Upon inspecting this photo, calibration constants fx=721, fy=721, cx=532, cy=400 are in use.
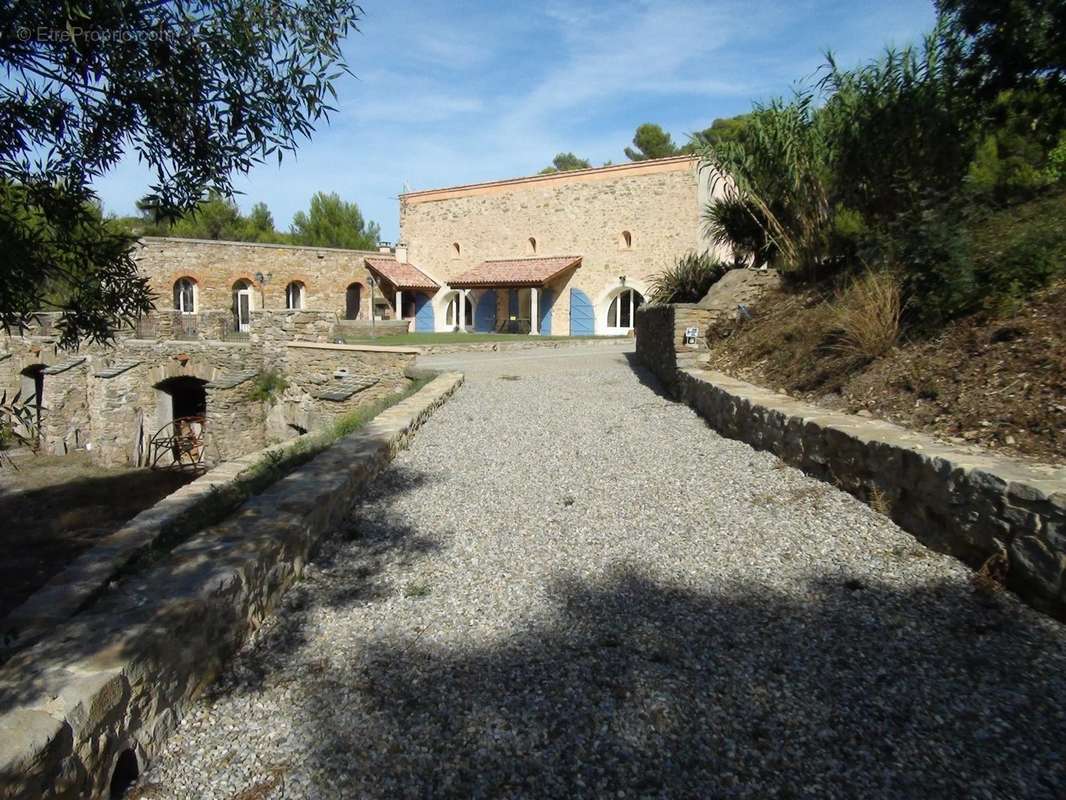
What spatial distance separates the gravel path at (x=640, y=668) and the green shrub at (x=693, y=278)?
8.34 m

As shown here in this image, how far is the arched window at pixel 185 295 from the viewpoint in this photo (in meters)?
26.9

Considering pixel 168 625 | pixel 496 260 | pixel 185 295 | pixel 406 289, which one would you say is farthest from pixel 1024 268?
pixel 185 295

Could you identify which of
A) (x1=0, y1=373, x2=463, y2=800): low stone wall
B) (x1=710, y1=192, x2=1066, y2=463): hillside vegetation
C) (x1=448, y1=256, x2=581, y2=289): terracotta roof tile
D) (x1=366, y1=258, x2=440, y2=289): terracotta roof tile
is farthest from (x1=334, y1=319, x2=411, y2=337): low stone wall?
(x1=0, y1=373, x2=463, y2=800): low stone wall

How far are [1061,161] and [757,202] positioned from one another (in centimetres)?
364

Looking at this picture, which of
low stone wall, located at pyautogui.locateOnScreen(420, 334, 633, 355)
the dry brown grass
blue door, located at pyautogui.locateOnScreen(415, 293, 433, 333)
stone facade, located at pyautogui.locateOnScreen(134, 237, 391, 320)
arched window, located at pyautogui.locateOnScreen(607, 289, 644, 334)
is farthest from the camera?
blue door, located at pyautogui.locateOnScreen(415, 293, 433, 333)

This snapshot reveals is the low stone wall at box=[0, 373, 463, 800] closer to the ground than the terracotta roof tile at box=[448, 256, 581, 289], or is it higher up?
closer to the ground

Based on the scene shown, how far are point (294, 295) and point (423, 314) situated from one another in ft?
17.8

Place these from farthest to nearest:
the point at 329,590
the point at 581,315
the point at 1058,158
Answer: the point at 581,315, the point at 1058,158, the point at 329,590

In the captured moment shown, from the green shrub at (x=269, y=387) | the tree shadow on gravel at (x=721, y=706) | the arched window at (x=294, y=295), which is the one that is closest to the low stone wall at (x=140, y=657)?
the tree shadow on gravel at (x=721, y=706)

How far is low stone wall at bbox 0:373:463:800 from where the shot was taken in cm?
182

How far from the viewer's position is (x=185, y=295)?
27297 mm

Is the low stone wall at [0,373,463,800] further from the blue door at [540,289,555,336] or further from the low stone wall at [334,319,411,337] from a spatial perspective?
the blue door at [540,289,555,336]

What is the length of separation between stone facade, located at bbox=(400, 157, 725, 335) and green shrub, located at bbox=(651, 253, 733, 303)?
1112 centimetres

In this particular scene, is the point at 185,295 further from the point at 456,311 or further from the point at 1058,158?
the point at 1058,158
